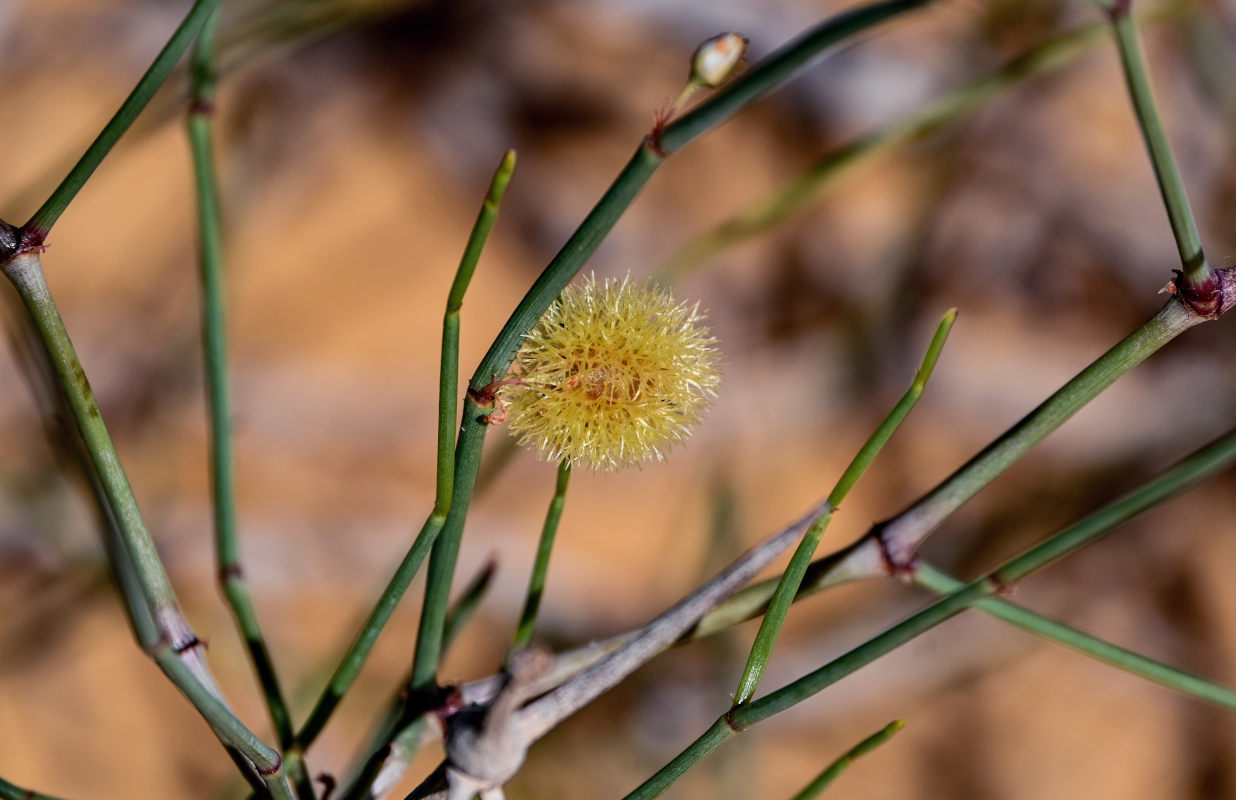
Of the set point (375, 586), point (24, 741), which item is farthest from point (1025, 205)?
point (24, 741)

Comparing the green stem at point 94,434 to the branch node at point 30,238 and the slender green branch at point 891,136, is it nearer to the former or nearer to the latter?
the branch node at point 30,238

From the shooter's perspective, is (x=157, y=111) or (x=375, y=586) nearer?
(x=157, y=111)

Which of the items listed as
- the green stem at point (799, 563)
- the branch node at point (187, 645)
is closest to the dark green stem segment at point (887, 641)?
the green stem at point (799, 563)

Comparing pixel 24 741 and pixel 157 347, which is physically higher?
pixel 157 347

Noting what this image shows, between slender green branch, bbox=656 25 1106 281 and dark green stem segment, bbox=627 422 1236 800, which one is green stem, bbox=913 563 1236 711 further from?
slender green branch, bbox=656 25 1106 281

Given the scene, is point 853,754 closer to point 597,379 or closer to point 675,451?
point 597,379

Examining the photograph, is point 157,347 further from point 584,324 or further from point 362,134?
point 584,324

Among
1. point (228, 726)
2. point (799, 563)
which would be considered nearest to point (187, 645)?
point (228, 726)
